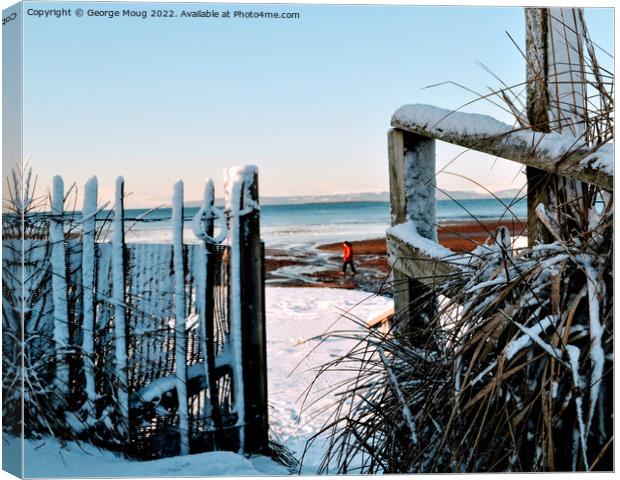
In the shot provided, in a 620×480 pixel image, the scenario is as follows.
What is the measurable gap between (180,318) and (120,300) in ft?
0.79

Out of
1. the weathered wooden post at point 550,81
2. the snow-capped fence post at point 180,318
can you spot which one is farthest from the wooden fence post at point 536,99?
the snow-capped fence post at point 180,318

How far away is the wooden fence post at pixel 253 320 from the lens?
3176mm

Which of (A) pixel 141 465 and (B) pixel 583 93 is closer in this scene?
(B) pixel 583 93

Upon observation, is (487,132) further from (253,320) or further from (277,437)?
(277,437)

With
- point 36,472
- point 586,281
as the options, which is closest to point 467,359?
point 586,281

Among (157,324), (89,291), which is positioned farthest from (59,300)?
(157,324)

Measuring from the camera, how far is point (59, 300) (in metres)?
2.93

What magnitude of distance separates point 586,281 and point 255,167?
6.72 ft

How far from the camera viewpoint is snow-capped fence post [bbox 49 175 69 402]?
292cm

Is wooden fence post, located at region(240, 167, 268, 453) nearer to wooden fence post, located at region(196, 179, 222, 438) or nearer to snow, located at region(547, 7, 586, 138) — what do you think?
wooden fence post, located at region(196, 179, 222, 438)

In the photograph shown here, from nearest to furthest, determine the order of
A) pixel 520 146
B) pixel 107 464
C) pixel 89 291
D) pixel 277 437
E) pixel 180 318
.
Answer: pixel 520 146 → pixel 107 464 → pixel 89 291 → pixel 180 318 → pixel 277 437

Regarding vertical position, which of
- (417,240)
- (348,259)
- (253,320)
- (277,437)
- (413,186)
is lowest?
(277,437)

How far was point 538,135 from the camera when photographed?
1.48 metres

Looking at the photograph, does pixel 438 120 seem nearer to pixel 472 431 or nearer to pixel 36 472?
pixel 472 431
